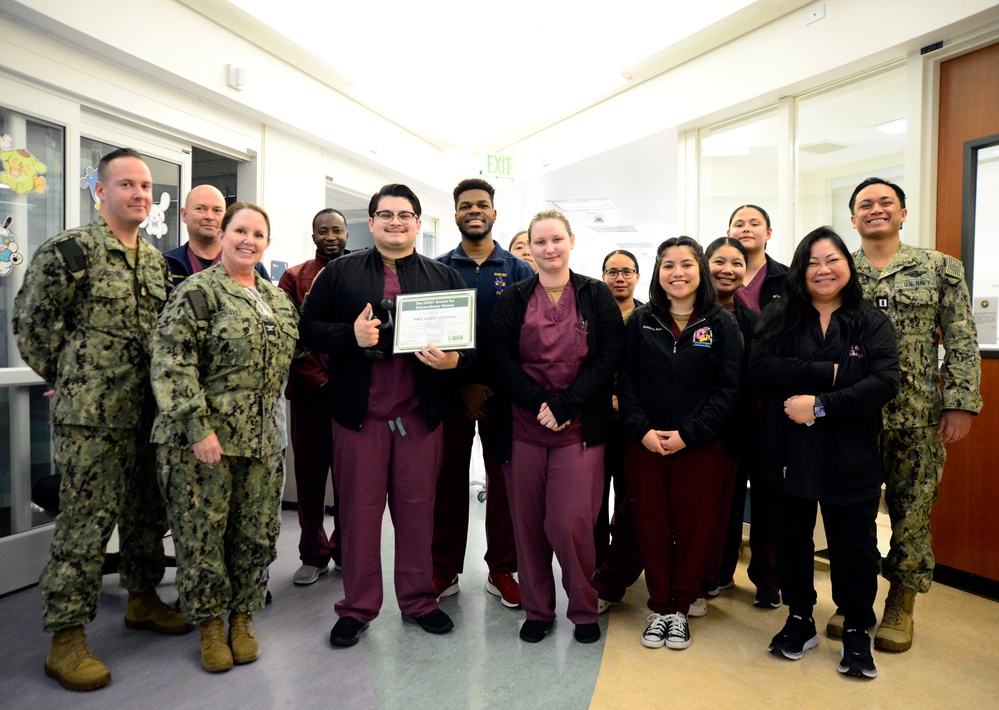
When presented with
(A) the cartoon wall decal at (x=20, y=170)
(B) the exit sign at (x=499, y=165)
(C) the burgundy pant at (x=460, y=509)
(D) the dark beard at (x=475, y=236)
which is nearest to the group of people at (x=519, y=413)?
(C) the burgundy pant at (x=460, y=509)

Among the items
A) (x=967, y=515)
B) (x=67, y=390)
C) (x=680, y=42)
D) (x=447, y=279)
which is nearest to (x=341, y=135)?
(x=680, y=42)

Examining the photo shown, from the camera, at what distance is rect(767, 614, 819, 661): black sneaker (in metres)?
2.47

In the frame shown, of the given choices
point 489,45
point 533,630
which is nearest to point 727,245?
point 533,630

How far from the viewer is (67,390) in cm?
230

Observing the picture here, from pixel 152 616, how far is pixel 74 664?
419mm

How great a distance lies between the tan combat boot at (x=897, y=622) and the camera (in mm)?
2561

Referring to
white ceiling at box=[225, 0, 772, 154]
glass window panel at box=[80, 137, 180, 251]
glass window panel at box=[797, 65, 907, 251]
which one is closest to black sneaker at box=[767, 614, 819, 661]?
glass window panel at box=[797, 65, 907, 251]

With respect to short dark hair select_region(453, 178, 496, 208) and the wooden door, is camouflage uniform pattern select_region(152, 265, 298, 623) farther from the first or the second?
the wooden door

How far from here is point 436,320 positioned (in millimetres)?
2490

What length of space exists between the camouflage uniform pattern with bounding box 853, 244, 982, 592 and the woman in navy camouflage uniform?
8.05 ft

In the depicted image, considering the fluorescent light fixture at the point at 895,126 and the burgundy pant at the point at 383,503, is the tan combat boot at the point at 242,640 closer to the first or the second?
the burgundy pant at the point at 383,503

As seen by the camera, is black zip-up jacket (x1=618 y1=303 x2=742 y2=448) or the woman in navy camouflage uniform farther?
black zip-up jacket (x1=618 y1=303 x2=742 y2=448)

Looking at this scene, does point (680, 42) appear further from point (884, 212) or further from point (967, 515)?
point (967, 515)

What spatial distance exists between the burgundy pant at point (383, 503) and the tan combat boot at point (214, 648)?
0.44m
